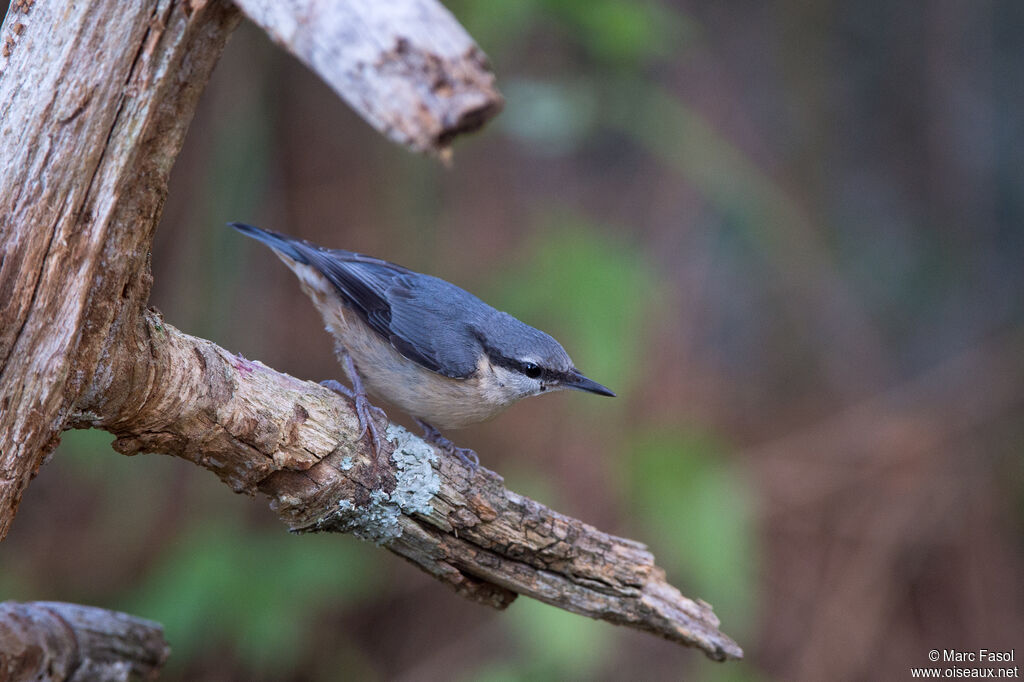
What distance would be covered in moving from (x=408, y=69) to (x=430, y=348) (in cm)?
173

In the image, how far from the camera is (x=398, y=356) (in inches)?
125

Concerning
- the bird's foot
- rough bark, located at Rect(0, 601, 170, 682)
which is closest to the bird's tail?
the bird's foot

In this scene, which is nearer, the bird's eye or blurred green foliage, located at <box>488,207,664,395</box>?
the bird's eye

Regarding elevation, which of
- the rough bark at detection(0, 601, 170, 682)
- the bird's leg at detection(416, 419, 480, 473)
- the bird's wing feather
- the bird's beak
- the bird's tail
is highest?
the bird's tail

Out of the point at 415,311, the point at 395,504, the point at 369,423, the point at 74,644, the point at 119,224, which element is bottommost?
the point at 74,644

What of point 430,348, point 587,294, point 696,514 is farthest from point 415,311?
point 696,514

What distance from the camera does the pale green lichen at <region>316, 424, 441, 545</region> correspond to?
2455 millimetres

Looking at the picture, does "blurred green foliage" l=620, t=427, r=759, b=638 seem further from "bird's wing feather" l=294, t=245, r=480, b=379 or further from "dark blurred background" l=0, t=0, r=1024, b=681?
"bird's wing feather" l=294, t=245, r=480, b=379

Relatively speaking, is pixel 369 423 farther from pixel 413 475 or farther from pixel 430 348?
pixel 430 348

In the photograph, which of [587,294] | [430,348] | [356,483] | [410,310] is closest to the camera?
[356,483]

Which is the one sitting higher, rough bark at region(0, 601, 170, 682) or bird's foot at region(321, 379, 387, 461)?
bird's foot at region(321, 379, 387, 461)

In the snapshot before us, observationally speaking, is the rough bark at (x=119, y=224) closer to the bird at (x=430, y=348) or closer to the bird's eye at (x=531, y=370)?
the bird at (x=430, y=348)

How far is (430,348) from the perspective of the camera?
3.12m

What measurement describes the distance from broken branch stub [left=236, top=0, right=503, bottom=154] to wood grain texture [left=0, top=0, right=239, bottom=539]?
47 centimetres
